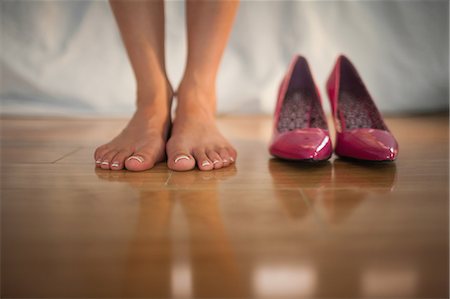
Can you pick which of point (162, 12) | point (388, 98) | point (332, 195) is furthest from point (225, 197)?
point (388, 98)

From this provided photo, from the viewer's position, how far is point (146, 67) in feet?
3.15

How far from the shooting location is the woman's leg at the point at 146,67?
921 millimetres

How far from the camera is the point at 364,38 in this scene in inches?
75.6

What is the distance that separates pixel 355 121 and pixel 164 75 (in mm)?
420

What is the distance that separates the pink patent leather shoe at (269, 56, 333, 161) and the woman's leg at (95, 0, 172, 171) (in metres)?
0.24

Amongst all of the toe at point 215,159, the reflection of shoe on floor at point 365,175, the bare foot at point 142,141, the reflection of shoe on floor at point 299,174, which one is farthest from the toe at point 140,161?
the reflection of shoe on floor at point 365,175

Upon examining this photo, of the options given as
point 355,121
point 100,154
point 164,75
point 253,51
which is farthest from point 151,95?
point 253,51

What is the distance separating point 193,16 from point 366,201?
1.80 feet

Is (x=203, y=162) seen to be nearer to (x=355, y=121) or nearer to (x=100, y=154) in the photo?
(x=100, y=154)

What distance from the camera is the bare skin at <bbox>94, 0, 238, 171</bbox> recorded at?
2.98 ft

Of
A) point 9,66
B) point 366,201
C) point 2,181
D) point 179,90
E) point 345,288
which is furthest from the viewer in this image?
point 9,66

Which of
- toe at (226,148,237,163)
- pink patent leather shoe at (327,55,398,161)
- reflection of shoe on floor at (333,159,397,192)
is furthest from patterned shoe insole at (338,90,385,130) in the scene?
toe at (226,148,237,163)

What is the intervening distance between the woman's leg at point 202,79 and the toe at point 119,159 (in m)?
0.08

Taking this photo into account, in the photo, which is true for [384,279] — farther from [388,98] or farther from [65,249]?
[388,98]
